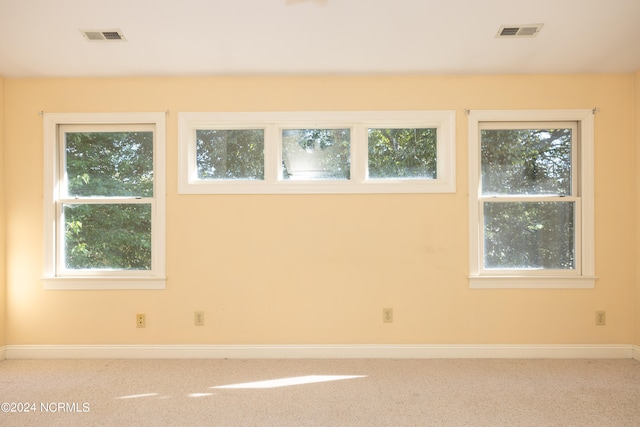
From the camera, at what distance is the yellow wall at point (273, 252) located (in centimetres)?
351

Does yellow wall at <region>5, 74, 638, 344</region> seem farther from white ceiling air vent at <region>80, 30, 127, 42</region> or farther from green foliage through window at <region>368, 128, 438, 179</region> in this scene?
white ceiling air vent at <region>80, 30, 127, 42</region>

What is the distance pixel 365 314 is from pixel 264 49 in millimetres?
2205

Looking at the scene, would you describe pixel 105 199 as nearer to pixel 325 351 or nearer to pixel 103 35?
pixel 103 35

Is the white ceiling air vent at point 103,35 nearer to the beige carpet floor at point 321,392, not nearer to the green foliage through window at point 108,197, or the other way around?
the green foliage through window at point 108,197

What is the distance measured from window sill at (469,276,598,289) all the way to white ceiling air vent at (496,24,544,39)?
183 centimetres

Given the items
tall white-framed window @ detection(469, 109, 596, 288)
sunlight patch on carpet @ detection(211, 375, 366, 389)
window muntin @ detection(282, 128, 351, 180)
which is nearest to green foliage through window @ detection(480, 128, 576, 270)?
tall white-framed window @ detection(469, 109, 596, 288)

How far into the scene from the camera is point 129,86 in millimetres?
3531

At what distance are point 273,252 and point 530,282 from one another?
2.11 meters

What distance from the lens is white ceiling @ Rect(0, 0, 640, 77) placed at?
270cm

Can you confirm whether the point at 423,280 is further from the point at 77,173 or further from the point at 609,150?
the point at 77,173

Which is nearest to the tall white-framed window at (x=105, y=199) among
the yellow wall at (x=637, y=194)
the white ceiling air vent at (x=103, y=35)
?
the white ceiling air vent at (x=103, y=35)

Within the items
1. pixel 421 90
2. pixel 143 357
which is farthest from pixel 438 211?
pixel 143 357

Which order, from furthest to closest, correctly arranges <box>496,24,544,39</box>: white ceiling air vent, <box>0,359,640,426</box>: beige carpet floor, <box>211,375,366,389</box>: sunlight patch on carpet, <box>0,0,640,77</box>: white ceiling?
<box>211,375,366,389</box>: sunlight patch on carpet, <box>496,24,544,39</box>: white ceiling air vent, <box>0,0,640,77</box>: white ceiling, <box>0,359,640,426</box>: beige carpet floor

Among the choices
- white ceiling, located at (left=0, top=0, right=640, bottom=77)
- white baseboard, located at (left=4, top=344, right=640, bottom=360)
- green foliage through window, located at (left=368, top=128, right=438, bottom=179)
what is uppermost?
white ceiling, located at (left=0, top=0, right=640, bottom=77)
